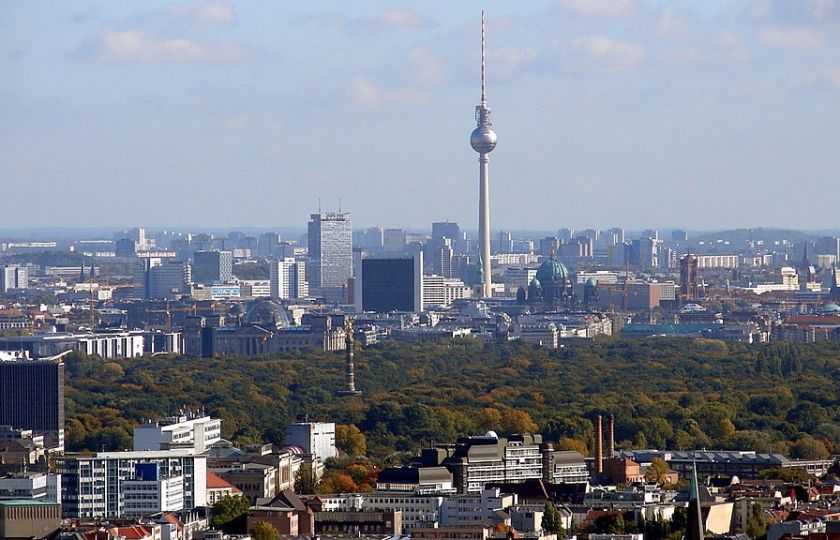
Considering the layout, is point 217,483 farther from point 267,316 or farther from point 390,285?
point 390,285

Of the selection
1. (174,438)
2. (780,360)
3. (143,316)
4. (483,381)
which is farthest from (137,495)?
(143,316)

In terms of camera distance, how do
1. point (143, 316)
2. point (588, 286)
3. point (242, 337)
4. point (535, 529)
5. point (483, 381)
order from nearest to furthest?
1. point (535, 529)
2. point (483, 381)
3. point (242, 337)
4. point (143, 316)
5. point (588, 286)

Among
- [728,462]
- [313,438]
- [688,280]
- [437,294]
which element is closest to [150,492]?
[728,462]

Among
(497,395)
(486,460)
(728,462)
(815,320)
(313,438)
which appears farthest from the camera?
(815,320)

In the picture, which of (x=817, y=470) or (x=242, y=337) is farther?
(x=242, y=337)

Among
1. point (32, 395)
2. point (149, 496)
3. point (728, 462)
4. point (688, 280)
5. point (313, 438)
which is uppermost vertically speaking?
point (688, 280)

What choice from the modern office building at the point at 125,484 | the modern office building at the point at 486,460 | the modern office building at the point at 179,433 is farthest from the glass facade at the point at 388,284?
the modern office building at the point at 125,484

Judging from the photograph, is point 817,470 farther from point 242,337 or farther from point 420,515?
point 242,337

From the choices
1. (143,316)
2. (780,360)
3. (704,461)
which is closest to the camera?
(704,461)
